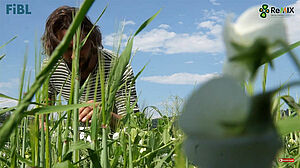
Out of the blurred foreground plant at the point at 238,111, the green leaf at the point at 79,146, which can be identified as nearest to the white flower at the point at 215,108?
the blurred foreground plant at the point at 238,111

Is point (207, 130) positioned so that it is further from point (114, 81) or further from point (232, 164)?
point (114, 81)

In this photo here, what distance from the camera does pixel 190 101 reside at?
0.13 m

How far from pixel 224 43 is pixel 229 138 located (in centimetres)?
4

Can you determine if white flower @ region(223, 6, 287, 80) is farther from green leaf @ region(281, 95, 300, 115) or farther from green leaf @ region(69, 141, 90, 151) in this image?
green leaf @ region(69, 141, 90, 151)

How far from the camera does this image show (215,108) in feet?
0.42

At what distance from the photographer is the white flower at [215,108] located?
Result: 13cm

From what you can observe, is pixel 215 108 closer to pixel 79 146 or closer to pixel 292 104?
pixel 292 104

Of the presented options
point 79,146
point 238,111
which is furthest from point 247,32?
point 79,146

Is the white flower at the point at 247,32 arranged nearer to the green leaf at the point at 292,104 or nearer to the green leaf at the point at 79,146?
the green leaf at the point at 292,104

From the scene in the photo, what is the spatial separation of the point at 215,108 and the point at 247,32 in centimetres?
3

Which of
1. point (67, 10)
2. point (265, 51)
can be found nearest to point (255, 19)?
point (265, 51)

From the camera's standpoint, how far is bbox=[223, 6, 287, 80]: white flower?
130 millimetres

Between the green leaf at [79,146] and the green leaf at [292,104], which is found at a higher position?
the green leaf at [292,104]

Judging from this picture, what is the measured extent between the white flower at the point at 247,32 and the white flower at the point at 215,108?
0.01 m
